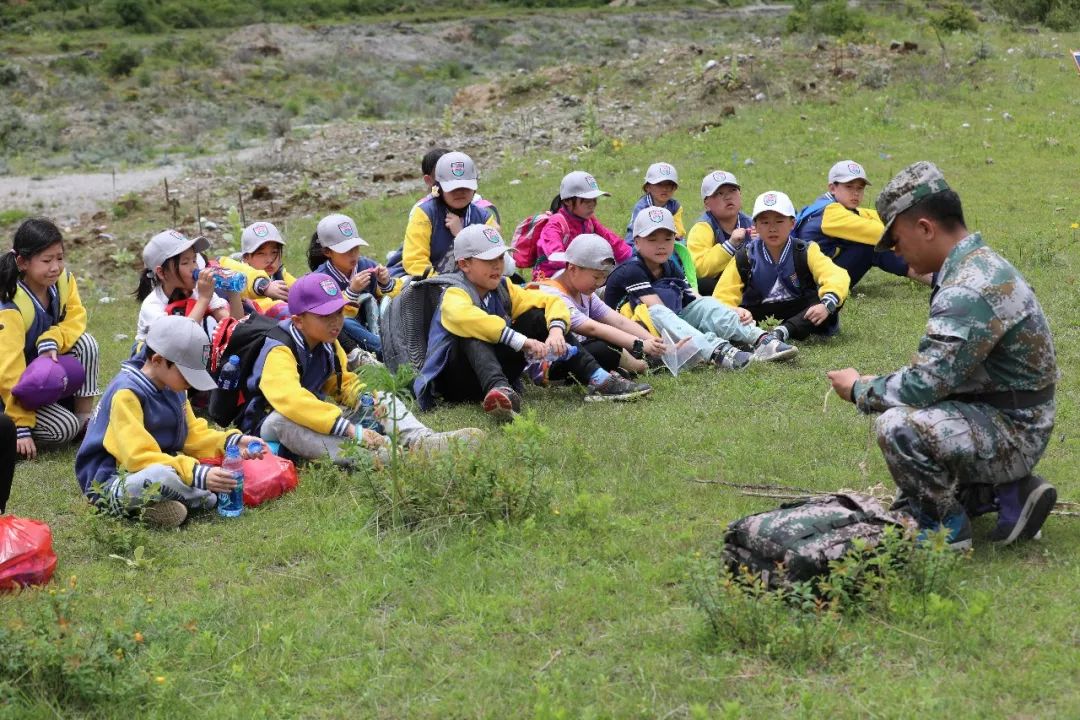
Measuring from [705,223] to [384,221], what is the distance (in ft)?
19.0

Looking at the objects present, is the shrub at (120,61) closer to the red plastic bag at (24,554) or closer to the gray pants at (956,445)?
the red plastic bag at (24,554)

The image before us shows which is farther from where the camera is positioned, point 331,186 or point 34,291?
point 331,186

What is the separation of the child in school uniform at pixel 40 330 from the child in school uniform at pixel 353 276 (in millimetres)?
1721

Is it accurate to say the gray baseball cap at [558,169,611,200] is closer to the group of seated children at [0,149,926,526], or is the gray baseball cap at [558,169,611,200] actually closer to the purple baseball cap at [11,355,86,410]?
the group of seated children at [0,149,926,526]

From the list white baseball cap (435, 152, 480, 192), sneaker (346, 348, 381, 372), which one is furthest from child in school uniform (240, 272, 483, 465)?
white baseball cap (435, 152, 480, 192)

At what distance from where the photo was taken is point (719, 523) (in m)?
5.32

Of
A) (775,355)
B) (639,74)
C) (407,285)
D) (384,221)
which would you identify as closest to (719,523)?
(775,355)

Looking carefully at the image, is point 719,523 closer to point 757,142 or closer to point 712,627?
point 712,627

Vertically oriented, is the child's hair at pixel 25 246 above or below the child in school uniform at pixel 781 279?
above

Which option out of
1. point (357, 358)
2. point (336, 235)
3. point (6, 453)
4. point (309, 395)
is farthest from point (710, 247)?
point (6, 453)

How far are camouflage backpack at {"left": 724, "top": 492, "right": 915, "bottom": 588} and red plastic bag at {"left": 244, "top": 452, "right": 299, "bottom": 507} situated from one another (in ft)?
8.34

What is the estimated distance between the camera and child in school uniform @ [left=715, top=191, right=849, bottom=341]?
8594 mm

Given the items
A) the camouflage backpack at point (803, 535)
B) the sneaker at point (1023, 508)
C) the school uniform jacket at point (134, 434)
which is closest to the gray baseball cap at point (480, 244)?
the school uniform jacket at point (134, 434)

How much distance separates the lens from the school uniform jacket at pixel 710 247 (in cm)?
952
